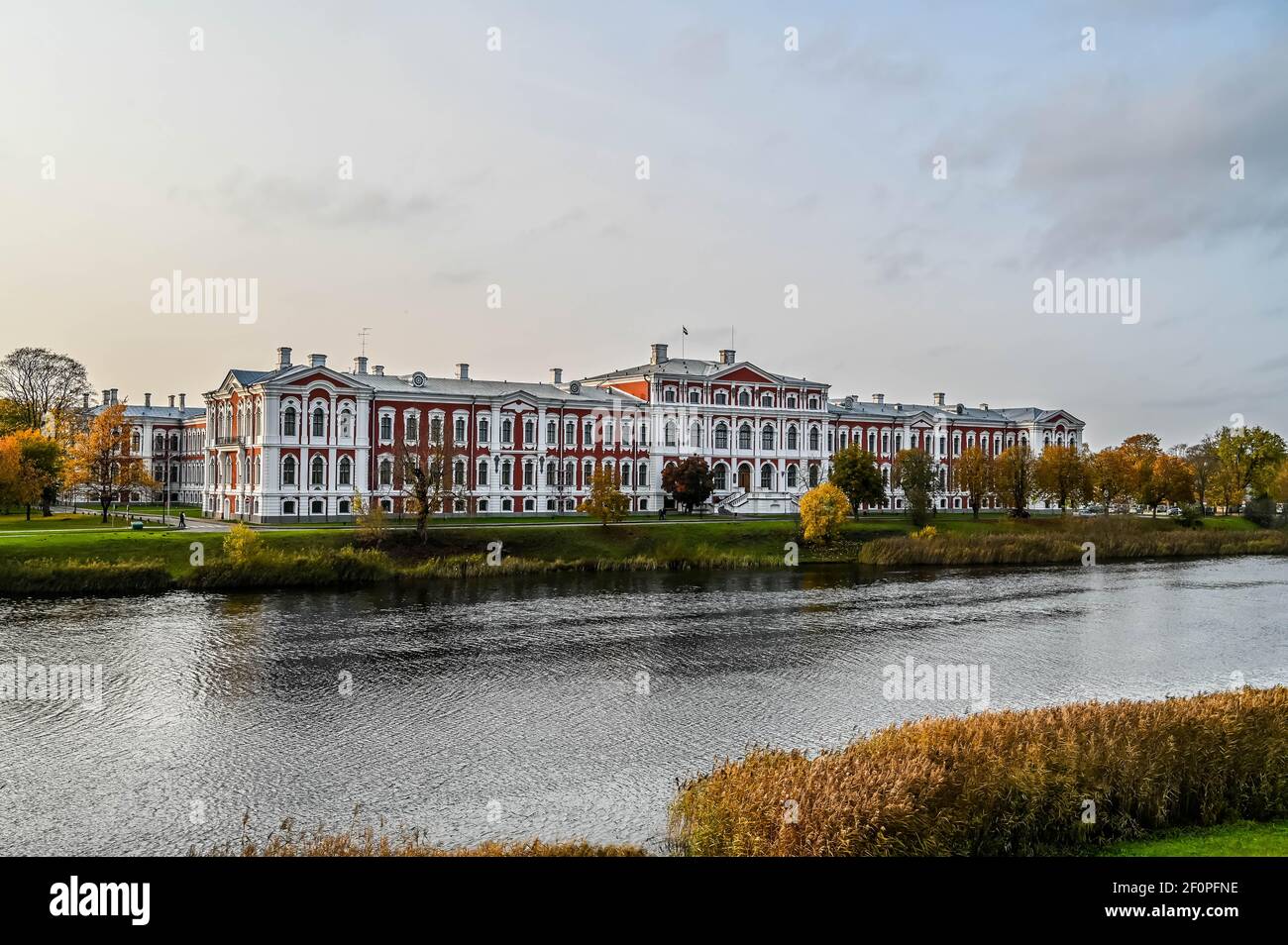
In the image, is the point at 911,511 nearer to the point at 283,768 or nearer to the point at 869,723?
the point at 869,723

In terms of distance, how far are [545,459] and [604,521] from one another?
15.7 metres

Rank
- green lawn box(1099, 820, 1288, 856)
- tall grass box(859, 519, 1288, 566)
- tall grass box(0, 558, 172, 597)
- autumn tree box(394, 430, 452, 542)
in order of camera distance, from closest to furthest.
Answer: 1. green lawn box(1099, 820, 1288, 856)
2. tall grass box(0, 558, 172, 597)
3. autumn tree box(394, 430, 452, 542)
4. tall grass box(859, 519, 1288, 566)

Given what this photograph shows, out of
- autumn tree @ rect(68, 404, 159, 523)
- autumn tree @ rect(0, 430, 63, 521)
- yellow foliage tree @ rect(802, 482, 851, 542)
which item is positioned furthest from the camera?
yellow foliage tree @ rect(802, 482, 851, 542)

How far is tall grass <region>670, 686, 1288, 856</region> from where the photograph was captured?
14.7m

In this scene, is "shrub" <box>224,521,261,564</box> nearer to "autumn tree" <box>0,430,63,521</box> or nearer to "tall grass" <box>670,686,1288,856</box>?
"autumn tree" <box>0,430,63,521</box>

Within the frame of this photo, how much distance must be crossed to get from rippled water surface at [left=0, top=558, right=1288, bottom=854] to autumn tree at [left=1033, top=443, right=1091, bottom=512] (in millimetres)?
36074

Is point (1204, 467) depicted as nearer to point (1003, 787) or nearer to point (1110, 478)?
point (1110, 478)

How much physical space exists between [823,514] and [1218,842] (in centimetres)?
4809

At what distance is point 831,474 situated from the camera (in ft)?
249

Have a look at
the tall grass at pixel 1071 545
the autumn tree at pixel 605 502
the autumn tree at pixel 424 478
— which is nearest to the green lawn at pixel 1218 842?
the autumn tree at pixel 424 478

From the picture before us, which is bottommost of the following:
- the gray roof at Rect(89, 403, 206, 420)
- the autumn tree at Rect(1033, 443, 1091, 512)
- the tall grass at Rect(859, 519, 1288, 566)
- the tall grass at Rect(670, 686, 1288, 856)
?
the tall grass at Rect(670, 686, 1288, 856)

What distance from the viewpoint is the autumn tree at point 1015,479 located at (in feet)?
266

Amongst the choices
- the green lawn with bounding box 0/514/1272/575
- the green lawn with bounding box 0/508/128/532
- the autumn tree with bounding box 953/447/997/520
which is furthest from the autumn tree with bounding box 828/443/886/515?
the green lawn with bounding box 0/508/128/532
